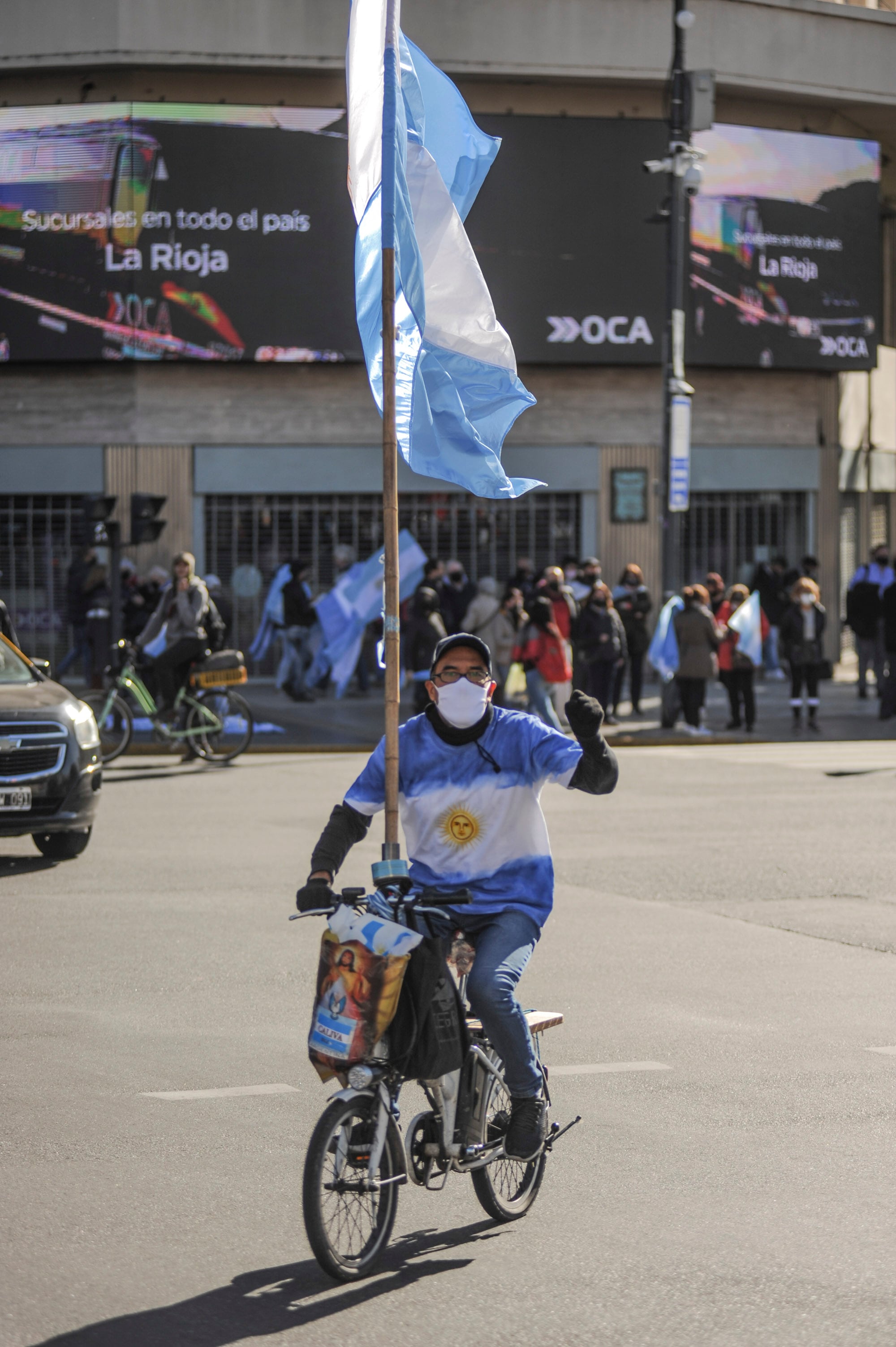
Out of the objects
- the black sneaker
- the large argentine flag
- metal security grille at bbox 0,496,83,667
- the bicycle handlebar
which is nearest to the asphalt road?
the black sneaker

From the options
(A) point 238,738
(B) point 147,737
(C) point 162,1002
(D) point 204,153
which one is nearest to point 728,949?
(C) point 162,1002

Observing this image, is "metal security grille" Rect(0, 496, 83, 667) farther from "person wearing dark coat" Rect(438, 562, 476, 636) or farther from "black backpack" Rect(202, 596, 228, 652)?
"black backpack" Rect(202, 596, 228, 652)

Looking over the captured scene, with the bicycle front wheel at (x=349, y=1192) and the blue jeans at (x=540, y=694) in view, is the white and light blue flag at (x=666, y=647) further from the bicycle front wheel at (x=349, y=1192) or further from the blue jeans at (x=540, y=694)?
the bicycle front wheel at (x=349, y=1192)

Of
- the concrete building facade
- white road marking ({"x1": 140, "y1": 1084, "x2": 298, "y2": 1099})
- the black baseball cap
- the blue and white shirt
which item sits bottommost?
white road marking ({"x1": 140, "y1": 1084, "x2": 298, "y2": 1099})

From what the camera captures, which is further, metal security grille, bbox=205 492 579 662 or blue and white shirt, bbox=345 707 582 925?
metal security grille, bbox=205 492 579 662

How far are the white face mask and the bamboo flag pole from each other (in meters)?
0.13

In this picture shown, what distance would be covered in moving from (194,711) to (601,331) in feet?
43.1

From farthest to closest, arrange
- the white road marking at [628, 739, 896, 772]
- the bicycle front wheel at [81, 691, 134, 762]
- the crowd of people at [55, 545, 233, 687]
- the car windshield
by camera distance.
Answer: the crowd of people at [55, 545, 233, 687], the white road marking at [628, 739, 896, 772], the bicycle front wheel at [81, 691, 134, 762], the car windshield

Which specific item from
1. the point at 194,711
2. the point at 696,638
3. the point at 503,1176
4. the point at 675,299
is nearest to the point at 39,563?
the point at 675,299

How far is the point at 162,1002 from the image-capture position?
7809mm

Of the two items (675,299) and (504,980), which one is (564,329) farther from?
(504,980)

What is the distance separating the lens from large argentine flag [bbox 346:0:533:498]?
6.33 meters

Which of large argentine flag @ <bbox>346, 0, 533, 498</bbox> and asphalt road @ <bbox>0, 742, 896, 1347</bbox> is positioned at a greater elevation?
large argentine flag @ <bbox>346, 0, 533, 498</bbox>

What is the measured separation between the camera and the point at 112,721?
58.0ft
